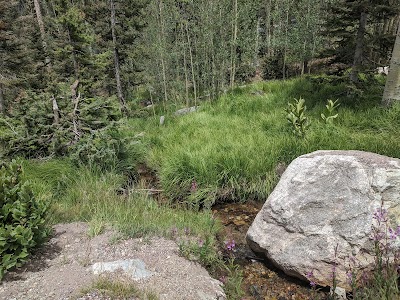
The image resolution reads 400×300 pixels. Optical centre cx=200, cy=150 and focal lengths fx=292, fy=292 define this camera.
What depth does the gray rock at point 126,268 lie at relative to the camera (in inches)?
117

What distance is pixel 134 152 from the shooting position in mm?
7289

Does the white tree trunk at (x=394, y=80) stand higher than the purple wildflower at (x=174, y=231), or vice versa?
the white tree trunk at (x=394, y=80)

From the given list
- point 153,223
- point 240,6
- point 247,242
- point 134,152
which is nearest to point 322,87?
point 240,6

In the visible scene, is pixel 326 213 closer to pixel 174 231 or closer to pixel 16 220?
pixel 174 231

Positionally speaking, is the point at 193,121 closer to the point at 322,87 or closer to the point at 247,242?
the point at 322,87

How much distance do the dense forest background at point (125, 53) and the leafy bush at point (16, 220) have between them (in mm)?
2914

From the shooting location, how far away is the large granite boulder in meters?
3.49

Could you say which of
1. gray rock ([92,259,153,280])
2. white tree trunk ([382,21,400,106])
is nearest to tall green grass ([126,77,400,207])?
white tree trunk ([382,21,400,106])

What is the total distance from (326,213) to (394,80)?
455 cm

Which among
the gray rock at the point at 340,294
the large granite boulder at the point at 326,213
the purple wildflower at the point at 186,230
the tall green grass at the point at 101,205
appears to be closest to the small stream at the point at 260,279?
the large granite boulder at the point at 326,213

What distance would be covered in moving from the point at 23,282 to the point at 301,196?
3.35 meters

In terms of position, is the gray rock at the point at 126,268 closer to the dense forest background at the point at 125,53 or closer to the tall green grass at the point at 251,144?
the tall green grass at the point at 251,144

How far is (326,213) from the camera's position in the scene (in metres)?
3.78

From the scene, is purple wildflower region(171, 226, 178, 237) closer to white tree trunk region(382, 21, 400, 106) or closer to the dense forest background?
the dense forest background
